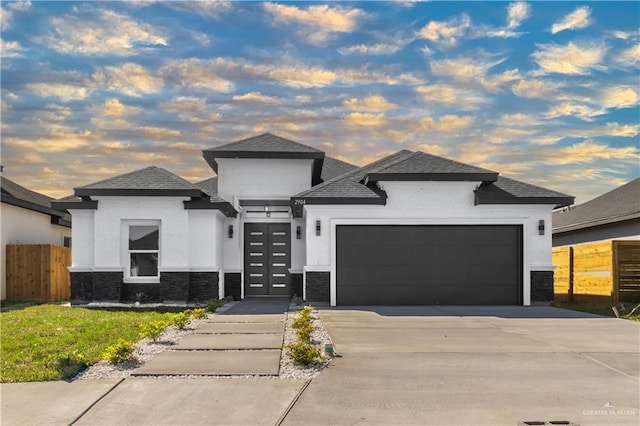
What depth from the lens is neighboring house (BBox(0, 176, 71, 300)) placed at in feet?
68.0

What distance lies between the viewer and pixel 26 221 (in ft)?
73.3

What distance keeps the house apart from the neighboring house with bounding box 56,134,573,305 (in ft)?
6.44

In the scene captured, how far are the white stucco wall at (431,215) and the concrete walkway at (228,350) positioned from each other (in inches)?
138

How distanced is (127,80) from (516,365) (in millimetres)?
14443

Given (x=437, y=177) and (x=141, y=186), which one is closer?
(x=437, y=177)

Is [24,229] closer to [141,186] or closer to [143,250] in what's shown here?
[143,250]

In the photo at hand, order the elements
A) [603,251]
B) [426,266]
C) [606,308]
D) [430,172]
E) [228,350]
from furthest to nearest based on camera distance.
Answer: [603,251] < [426,266] < [430,172] < [606,308] < [228,350]

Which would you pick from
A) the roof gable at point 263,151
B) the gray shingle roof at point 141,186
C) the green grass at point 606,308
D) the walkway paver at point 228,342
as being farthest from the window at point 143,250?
the green grass at point 606,308

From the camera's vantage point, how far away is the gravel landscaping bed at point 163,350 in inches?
312

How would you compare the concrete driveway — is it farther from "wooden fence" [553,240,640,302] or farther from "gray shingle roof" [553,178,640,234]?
"gray shingle roof" [553,178,640,234]

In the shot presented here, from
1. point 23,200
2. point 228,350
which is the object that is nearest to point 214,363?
point 228,350

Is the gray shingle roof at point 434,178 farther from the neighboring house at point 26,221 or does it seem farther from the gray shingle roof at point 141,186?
the neighboring house at point 26,221

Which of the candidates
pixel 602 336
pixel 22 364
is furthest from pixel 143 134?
pixel 602 336

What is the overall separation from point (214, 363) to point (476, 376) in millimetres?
3623
